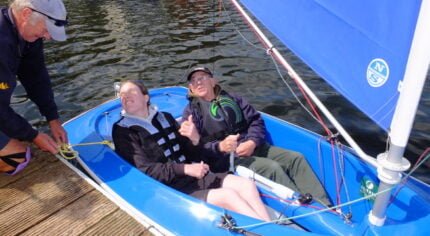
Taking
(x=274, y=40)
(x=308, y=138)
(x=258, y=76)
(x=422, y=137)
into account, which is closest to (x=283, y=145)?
(x=308, y=138)

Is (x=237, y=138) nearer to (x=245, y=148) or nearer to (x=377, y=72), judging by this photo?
(x=245, y=148)

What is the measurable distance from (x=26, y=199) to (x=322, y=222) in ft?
7.57

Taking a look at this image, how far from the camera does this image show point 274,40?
34.9ft

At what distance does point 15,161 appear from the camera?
131 inches

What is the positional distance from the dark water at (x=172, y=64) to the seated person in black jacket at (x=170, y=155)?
1.63 meters

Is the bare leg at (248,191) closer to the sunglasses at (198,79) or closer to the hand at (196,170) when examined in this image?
the hand at (196,170)

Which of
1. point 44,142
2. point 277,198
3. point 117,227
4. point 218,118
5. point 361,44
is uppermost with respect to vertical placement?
point 361,44

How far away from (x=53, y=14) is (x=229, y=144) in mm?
1810

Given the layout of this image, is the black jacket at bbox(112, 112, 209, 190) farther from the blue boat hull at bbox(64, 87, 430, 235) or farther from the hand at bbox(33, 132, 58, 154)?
the hand at bbox(33, 132, 58, 154)

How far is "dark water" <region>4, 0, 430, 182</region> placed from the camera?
244 inches

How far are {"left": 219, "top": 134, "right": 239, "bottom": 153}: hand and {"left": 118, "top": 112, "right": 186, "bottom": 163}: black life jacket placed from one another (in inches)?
15.0

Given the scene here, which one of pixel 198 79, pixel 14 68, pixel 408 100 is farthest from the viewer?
pixel 198 79

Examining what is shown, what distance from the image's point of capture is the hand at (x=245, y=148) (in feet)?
12.4

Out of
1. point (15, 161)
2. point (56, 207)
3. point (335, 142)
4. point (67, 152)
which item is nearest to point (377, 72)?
point (335, 142)
